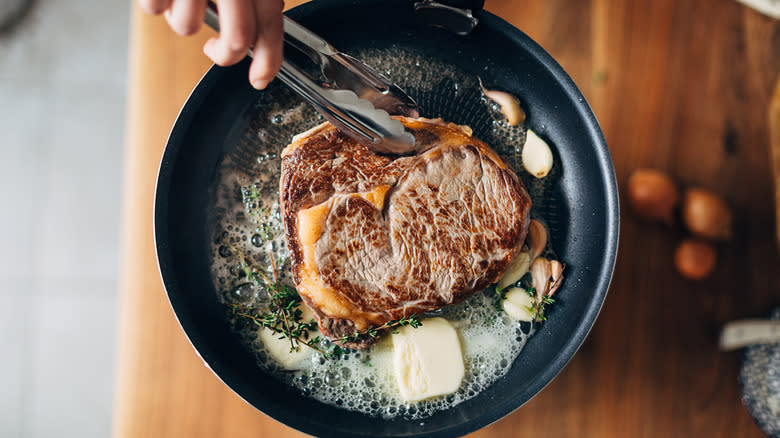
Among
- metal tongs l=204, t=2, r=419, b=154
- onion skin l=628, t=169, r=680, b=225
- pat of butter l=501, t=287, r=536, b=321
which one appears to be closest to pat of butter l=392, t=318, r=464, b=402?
pat of butter l=501, t=287, r=536, b=321

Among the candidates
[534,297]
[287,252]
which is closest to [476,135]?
[534,297]

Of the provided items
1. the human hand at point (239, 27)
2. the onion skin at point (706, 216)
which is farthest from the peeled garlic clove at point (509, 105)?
the human hand at point (239, 27)

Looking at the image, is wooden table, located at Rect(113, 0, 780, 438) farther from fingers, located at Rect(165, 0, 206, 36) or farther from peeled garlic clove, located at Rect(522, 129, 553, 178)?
fingers, located at Rect(165, 0, 206, 36)

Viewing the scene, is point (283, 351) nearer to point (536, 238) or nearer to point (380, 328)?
point (380, 328)

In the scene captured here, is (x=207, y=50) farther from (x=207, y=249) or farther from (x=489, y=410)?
(x=489, y=410)

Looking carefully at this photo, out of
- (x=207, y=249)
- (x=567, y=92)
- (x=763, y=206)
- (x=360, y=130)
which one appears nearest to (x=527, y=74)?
(x=567, y=92)

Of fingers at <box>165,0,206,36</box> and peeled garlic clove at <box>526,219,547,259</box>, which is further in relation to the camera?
peeled garlic clove at <box>526,219,547,259</box>
